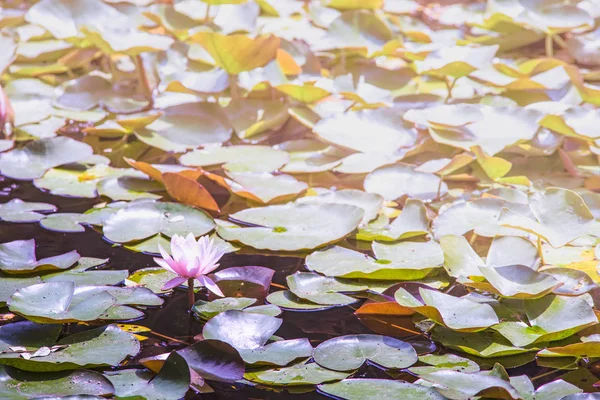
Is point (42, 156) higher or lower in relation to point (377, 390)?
lower

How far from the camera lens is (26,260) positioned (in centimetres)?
140

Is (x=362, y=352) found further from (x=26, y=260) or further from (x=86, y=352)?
(x=26, y=260)

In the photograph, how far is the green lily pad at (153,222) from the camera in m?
1.54

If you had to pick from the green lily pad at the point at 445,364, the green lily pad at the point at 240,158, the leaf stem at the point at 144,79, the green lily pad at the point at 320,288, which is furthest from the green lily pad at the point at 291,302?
the leaf stem at the point at 144,79

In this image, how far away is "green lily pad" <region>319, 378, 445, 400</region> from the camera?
1.03 metres

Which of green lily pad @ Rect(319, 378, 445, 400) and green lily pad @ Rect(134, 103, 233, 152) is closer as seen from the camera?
green lily pad @ Rect(319, 378, 445, 400)

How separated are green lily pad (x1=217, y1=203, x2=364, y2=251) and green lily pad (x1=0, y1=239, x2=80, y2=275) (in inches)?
12.8

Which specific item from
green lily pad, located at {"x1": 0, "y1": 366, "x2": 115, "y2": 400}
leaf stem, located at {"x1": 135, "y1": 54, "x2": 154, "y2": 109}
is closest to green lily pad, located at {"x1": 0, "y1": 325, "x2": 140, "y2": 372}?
green lily pad, located at {"x1": 0, "y1": 366, "x2": 115, "y2": 400}

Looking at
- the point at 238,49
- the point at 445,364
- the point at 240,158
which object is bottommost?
the point at 240,158

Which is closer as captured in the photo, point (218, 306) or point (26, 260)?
point (218, 306)

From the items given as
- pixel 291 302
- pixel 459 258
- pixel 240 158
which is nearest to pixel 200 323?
pixel 291 302

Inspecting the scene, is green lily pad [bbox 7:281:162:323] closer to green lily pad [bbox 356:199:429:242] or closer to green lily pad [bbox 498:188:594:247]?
green lily pad [bbox 356:199:429:242]

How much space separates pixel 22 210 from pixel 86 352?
688mm

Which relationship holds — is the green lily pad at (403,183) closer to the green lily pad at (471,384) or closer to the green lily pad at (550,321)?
the green lily pad at (550,321)
